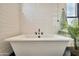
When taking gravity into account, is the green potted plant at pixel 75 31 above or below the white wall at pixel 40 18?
below

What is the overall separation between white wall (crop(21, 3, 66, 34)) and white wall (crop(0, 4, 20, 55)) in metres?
0.12

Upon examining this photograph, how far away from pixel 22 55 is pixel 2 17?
0.70 meters

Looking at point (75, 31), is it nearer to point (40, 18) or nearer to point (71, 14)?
point (71, 14)

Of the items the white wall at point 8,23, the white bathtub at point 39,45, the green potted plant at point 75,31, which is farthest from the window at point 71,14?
the white wall at point 8,23

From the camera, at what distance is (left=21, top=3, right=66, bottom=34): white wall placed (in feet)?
6.78

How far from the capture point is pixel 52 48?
6.59 feet

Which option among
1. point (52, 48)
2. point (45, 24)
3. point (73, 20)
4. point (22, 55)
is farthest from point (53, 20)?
point (22, 55)

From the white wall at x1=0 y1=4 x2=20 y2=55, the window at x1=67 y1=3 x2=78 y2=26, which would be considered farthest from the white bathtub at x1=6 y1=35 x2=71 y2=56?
the window at x1=67 y1=3 x2=78 y2=26

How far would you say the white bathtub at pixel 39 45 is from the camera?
1.99 m

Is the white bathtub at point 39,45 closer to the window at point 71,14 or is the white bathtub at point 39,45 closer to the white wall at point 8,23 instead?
the white wall at point 8,23

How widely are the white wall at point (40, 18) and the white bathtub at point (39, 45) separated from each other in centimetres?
15

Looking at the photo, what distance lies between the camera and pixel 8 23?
2.05 metres

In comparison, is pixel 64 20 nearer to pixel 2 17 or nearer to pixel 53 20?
pixel 53 20

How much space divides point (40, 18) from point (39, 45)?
45 centimetres
